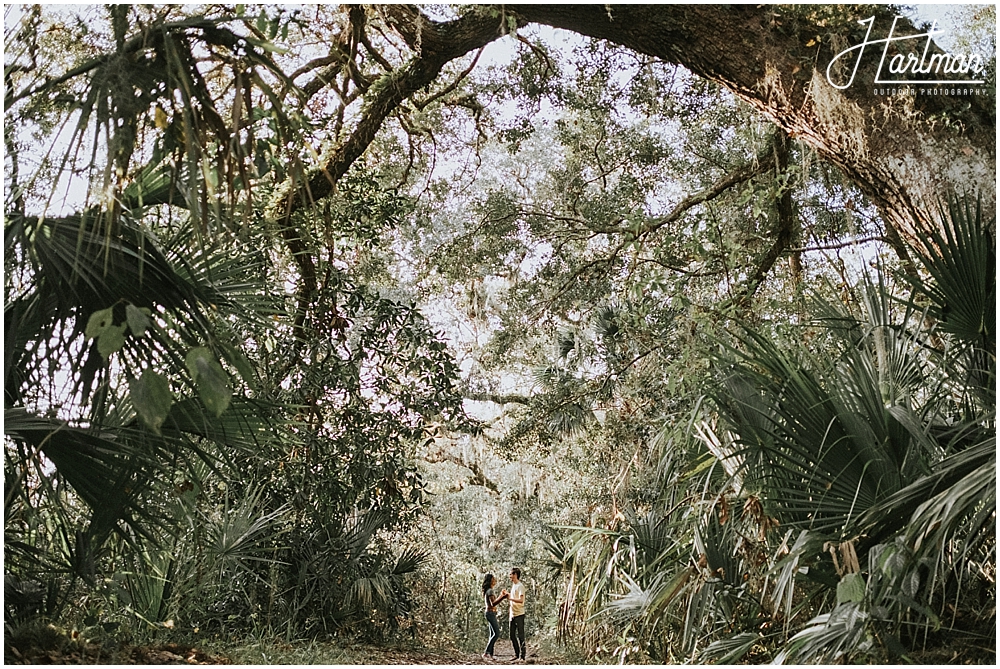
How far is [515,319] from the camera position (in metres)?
7.69

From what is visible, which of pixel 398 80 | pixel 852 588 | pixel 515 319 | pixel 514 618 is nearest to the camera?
pixel 852 588

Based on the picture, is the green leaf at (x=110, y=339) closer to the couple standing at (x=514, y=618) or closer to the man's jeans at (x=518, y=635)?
the couple standing at (x=514, y=618)

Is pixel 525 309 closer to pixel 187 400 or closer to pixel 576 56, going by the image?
pixel 576 56

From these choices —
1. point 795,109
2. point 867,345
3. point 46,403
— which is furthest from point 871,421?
point 46,403

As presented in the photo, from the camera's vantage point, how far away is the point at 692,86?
6.25m

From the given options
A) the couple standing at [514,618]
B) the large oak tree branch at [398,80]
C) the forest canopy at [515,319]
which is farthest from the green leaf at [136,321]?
the couple standing at [514,618]

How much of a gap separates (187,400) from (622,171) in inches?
195

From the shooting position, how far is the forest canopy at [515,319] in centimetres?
254

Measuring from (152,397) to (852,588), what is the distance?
198 cm

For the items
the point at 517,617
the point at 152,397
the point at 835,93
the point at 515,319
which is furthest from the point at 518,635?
the point at 152,397

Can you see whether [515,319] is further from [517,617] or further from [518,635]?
[518,635]

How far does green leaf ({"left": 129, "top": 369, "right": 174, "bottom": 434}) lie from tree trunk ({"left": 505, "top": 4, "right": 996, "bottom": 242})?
Answer: 2.59m

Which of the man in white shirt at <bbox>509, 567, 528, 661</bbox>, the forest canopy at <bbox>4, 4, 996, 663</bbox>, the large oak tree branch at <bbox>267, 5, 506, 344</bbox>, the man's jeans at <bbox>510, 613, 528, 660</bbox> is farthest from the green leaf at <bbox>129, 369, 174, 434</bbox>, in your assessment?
the man's jeans at <bbox>510, 613, 528, 660</bbox>

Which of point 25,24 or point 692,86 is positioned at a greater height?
point 692,86
